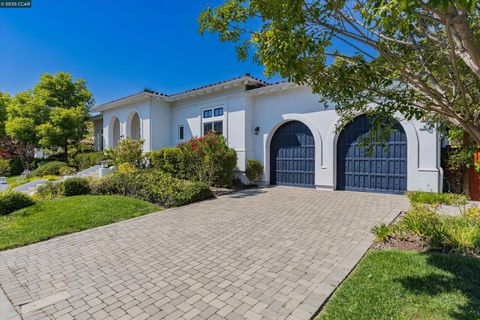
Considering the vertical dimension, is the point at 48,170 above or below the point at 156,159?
below

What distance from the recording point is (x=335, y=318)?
272 centimetres

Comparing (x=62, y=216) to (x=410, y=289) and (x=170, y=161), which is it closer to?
(x=170, y=161)

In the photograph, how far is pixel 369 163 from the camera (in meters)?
10.4

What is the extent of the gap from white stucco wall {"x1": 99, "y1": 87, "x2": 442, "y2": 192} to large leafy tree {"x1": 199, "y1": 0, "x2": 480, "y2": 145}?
6.02m

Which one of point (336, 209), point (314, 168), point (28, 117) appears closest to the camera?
point (336, 209)

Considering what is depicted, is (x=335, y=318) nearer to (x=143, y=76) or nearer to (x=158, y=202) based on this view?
(x=158, y=202)

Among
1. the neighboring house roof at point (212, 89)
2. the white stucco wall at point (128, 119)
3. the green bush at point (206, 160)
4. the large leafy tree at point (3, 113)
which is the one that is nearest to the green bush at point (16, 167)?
the large leafy tree at point (3, 113)

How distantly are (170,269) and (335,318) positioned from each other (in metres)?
2.60

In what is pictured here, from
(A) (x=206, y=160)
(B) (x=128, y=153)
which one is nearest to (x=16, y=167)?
(B) (x=128, y=153)

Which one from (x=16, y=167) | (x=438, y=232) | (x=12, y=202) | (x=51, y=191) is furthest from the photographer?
(x=16, y=167)

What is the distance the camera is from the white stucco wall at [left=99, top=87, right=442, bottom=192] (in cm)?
905

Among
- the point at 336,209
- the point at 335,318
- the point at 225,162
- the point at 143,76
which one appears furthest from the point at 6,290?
the point at 143,76

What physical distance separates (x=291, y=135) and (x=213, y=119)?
504 cm

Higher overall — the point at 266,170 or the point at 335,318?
the point at 266,170
